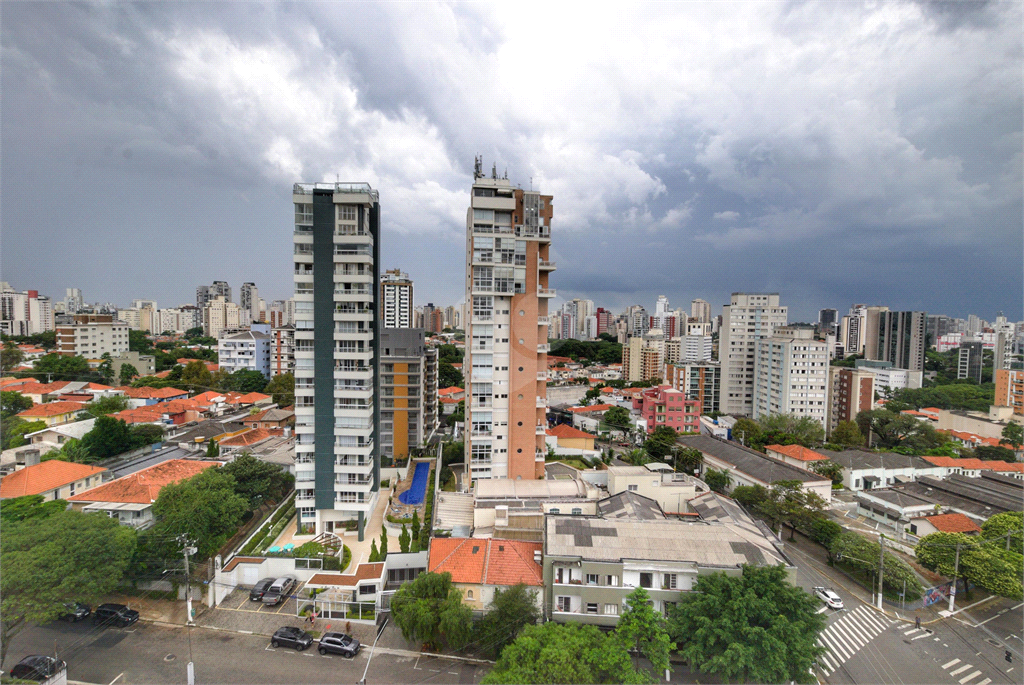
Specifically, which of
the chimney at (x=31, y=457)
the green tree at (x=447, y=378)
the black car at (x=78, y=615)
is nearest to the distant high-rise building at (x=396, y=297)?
the green tree at (x=447, y=378)

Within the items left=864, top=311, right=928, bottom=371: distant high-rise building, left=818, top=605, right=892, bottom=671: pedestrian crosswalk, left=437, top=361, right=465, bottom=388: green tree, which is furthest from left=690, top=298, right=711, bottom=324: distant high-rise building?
left=818, top=605, right=892, bottom=671: pedestrian crosswalk

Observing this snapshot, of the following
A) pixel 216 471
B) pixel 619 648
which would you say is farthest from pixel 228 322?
pixel 619 648

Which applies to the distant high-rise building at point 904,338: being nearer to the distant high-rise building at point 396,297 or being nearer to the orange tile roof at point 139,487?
the distant high-rise building at point 396,297

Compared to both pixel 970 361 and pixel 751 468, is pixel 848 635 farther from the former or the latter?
pixel 970 361

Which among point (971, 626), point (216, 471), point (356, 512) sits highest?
point (216, 471)

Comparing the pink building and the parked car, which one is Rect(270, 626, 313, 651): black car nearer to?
the parked car

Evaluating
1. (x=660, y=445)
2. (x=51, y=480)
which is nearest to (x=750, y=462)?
(x=660, y=445)

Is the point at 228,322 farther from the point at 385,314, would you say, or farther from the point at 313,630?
the point at 313,630
